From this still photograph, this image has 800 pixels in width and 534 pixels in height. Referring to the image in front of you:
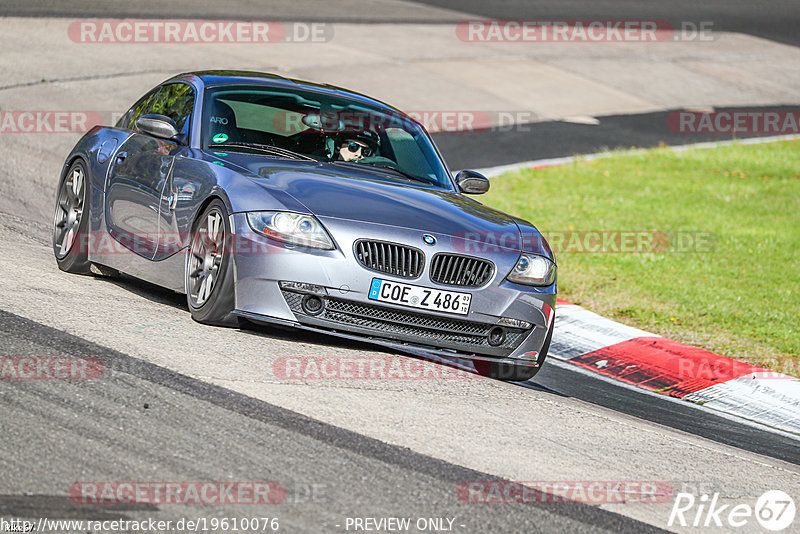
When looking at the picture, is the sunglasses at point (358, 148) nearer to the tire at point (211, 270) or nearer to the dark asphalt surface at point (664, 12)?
the tire at point (211, 270)

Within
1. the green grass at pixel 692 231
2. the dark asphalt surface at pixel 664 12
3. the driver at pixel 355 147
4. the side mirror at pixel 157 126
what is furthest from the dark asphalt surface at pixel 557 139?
the dark asphalt surface at pixel 664 12

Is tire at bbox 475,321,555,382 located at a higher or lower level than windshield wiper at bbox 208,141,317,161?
lower

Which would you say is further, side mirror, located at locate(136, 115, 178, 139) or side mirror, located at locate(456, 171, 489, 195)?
side mirror, located at locate(456, 171, 489, 195)

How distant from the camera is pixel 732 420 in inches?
286

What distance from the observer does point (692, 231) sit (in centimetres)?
1277

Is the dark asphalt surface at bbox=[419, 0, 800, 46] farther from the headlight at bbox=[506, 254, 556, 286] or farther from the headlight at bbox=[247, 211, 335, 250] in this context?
the headlight at bbox=[247, 211, 335, 250]

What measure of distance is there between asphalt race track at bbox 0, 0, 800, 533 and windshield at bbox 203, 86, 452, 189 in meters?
1.16

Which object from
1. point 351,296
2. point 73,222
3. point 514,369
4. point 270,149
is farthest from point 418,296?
point 73,222

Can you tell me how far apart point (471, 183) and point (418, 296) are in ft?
6.44

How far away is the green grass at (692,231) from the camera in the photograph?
31.2 feet

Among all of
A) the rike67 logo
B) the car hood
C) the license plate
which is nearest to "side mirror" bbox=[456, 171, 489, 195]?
the car hood

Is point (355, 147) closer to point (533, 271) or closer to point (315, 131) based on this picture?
point (315, 131)

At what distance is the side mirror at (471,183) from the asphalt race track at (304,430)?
1322 mm

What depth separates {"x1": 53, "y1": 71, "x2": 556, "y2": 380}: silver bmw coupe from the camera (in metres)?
6.14
